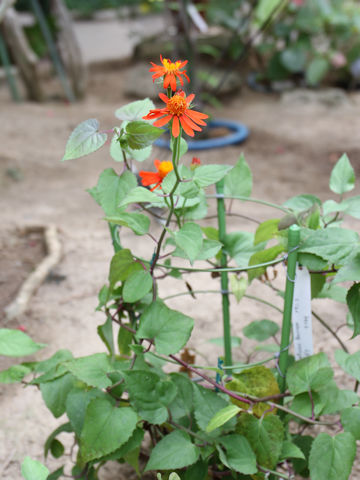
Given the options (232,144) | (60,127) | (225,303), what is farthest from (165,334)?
(60,127)

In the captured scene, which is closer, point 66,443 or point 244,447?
point 244,447

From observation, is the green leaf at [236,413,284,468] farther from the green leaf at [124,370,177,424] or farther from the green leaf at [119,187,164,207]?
the green leaf at [119,187,164,207]

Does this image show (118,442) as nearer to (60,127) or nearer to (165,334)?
(165,334)

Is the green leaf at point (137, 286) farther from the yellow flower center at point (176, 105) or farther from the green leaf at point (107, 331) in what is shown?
the yellow flower center at point (176, 105)

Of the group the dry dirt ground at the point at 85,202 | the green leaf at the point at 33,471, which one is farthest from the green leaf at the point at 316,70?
the green leaf at the point at 33,471

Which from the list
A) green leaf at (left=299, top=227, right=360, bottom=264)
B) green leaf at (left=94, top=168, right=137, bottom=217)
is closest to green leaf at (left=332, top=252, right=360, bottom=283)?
green leaf at (left=299, top=227, right=360, bottom=264)

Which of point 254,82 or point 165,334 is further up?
point 165,334

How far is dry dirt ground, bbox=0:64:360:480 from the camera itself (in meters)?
1.49

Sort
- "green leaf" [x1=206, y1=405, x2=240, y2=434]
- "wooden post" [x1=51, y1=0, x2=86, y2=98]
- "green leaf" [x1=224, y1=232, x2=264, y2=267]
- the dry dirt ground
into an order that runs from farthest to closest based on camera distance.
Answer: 1. "wooden post" [x1=51, y1=0, x2=86, y2=98]
2. the dry dirt ground
3. "green leaf" [x1=224, y1=232, x2=264, y2=267]
4. "green leaf" [x1=206, y1=405, x2=240, y2=434]

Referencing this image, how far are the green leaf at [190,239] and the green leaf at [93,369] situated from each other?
267 millimetres

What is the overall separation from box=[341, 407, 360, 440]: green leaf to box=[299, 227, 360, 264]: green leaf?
265 millimetres

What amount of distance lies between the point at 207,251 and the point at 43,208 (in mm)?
1985

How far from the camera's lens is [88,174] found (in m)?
3.21

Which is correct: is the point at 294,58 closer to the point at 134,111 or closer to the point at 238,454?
the point at 134,111
